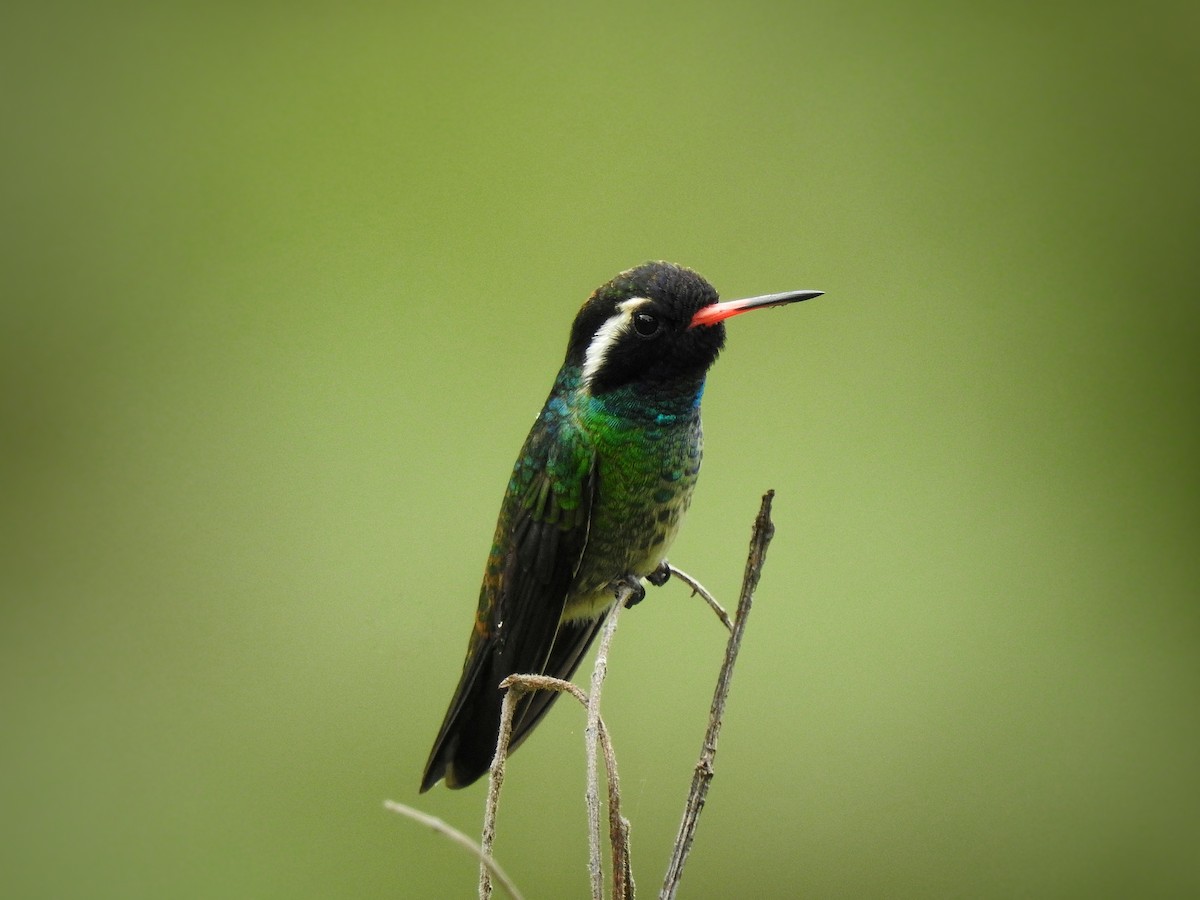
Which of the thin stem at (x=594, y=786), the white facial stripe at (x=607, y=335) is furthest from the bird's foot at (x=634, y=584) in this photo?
the thin stem at (x=594, y=786)

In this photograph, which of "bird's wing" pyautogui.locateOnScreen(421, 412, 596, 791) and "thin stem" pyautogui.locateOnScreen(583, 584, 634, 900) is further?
"bird's wing" pyautogui.locateOnScreen(421, 412, 596, 791)

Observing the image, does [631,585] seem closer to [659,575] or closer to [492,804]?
[659,575]

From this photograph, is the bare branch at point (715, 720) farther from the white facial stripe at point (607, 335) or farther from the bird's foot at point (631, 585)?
the bird's foot at point (631, 585)

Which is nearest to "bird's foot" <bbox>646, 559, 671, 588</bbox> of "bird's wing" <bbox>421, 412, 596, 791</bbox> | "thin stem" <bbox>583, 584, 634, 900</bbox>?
"bird's wing" <bbox>421, 412, 596, 791</bbox>

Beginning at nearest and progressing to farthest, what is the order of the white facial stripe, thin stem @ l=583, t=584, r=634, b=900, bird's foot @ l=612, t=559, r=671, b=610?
thin stem @ l=583, t=584, r=634, b=900, the white facial stripe, bird's foot @ l=612, t=559, r=671, b=610

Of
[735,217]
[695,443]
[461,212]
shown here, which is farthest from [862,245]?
[695,443]

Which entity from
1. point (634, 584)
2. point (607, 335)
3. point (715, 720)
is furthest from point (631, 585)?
point (715, 720)

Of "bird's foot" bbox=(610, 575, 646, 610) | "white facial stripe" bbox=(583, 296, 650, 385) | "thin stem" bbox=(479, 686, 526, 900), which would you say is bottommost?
"thin stem" bbox=(479, 686, 526, 900)

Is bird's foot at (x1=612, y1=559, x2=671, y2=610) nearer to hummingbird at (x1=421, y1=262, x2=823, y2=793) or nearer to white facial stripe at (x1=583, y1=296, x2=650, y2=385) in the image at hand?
hummingbird at (x1=421, y1=262, x2=823, y2=793)

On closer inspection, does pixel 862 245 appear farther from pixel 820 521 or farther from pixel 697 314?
pixel 697 314
